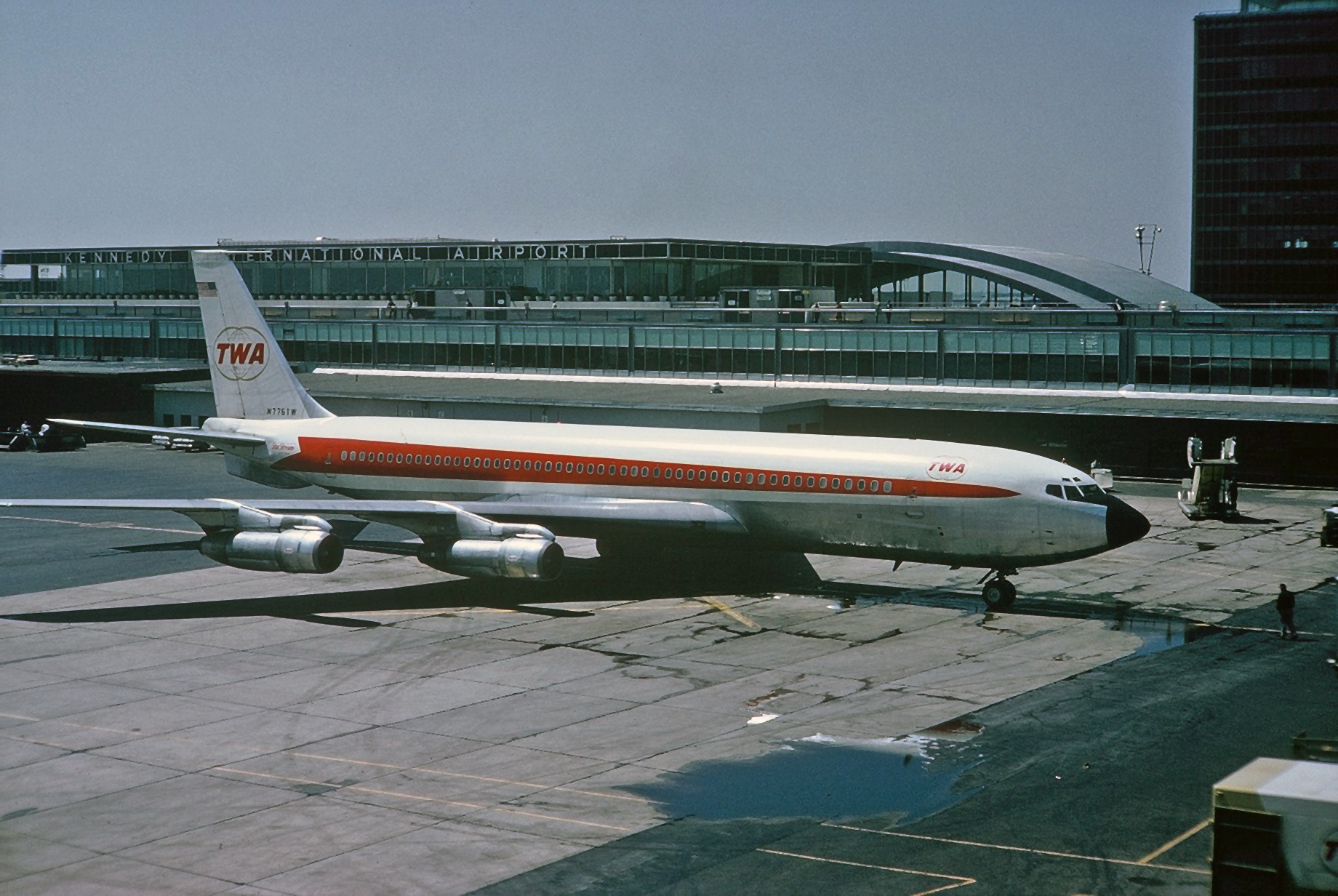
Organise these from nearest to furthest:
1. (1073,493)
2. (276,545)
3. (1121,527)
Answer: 1. (1121,527)
2. (1073,493)
3. (276,545)

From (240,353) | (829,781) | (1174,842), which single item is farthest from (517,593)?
(1174,842)

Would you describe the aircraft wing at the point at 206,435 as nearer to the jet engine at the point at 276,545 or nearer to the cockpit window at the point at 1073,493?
the jet engine at the point at 276,545

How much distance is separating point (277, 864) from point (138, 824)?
11.7 feet

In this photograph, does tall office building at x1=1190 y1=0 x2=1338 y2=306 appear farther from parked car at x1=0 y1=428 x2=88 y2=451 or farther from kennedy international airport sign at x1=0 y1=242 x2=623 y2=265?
parked car at x1=0 y1=428 x2=88 y2=451

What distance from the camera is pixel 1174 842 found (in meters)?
23.4

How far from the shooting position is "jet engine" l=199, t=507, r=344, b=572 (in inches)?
1649

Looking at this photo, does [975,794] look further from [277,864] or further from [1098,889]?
[277,864]

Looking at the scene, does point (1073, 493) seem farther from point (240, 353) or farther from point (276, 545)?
point (240, 353)

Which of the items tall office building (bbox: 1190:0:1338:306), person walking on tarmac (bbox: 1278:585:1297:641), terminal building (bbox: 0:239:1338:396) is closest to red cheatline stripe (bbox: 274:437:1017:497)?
person walking on tarmac (bbox: 1278:585:1297:641)

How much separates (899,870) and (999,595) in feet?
71.2

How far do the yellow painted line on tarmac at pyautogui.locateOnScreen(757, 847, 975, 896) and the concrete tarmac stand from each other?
0.07 meters

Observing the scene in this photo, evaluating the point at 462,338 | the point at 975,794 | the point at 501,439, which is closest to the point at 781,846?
the point at 975,794

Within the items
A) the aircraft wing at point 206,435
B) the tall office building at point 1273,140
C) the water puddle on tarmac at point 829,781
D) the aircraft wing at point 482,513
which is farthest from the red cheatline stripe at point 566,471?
the tall office building at point 1273,140

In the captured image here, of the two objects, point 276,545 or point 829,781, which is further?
point 276,545
